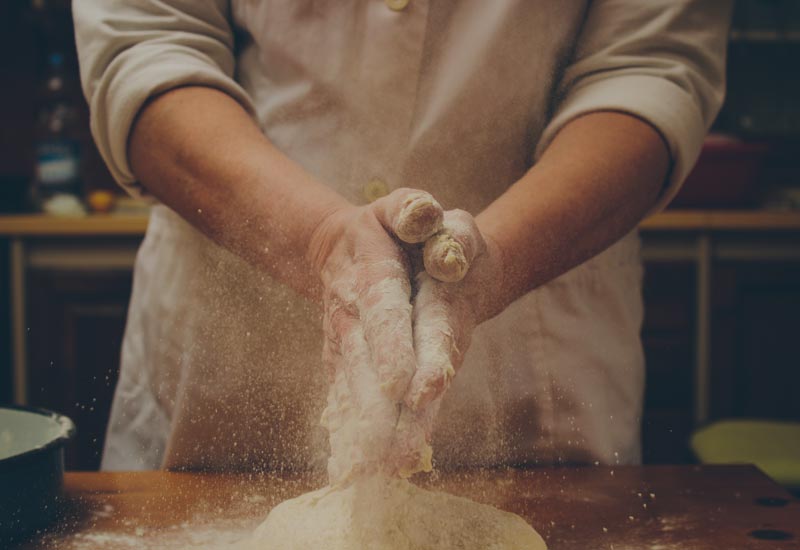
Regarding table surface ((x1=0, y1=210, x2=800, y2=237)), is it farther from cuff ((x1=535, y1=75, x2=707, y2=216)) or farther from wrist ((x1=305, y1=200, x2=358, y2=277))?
wrist ((x1=305, y1=200, x2=358, y2=277))

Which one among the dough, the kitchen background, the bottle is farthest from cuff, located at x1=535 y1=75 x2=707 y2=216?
the bottle

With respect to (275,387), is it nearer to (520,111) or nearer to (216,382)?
(216,382)

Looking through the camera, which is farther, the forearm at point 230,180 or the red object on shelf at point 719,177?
the red object on shelf at point 719,177

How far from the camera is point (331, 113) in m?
1.09

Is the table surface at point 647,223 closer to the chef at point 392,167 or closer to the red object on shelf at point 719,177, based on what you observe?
the red object on shelf at point 719,177

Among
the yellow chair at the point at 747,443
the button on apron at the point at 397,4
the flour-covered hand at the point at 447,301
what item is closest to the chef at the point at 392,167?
the button on apron at the point at 397,4

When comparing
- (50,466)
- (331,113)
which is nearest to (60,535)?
(50,466)

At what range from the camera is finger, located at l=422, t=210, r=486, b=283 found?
725 millimetres

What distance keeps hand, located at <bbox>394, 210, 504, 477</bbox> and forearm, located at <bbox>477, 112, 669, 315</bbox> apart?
0.06m

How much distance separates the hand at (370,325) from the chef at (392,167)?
0.13m

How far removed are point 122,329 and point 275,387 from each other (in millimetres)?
1457

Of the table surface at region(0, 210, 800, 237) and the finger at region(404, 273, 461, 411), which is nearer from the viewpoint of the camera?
the finger at region(404, 273, 461, 411)

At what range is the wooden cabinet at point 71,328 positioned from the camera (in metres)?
2.30

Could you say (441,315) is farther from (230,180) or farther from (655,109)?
(655,109)
